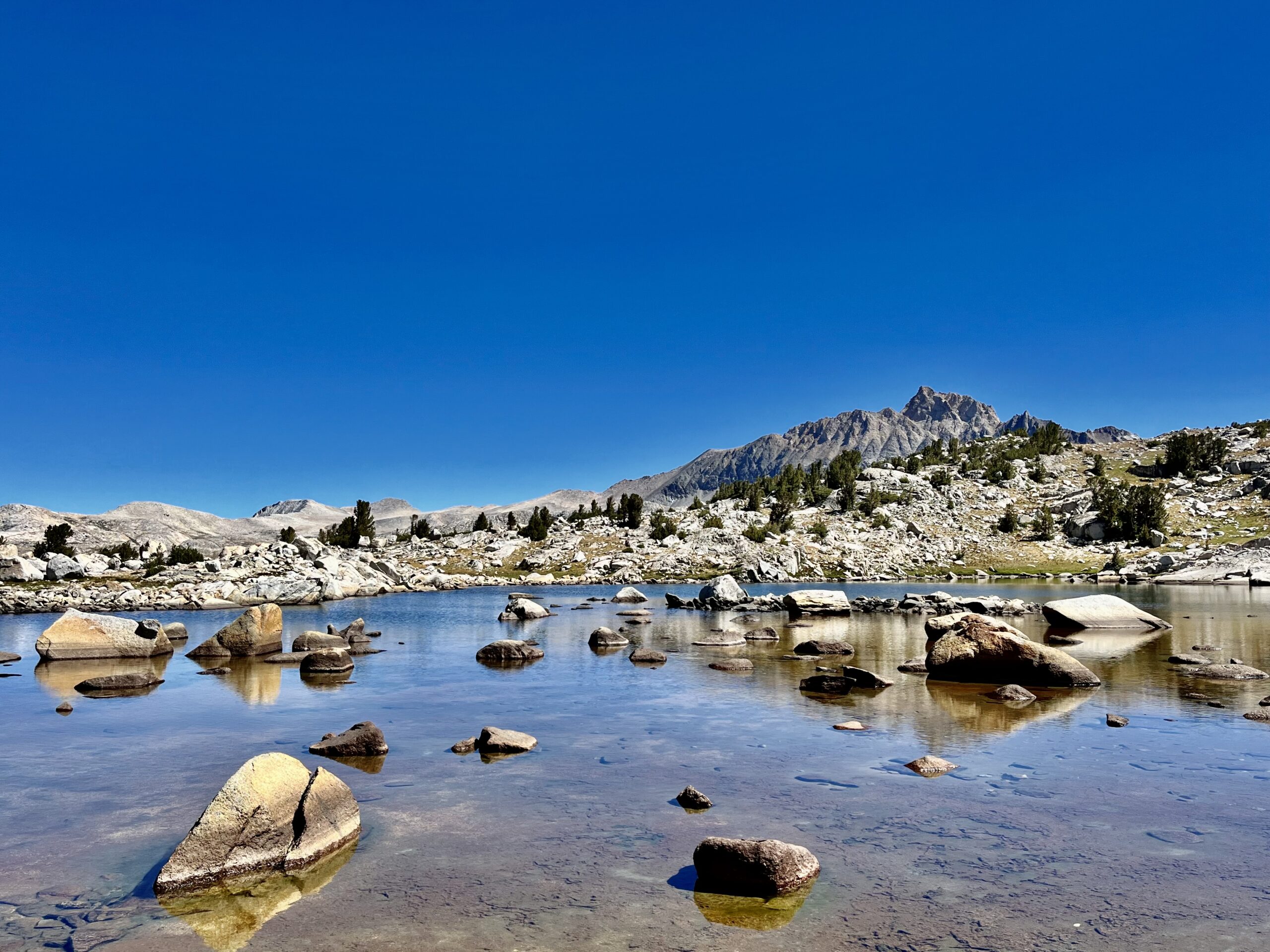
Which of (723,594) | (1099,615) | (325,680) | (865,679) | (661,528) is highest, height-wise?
(661,528)

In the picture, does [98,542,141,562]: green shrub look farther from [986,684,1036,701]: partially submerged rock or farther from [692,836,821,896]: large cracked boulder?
[692,836,821,896]: large cracked boulder

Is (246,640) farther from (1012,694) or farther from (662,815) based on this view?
(1012,694)

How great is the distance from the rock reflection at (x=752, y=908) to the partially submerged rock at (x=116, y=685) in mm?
25064

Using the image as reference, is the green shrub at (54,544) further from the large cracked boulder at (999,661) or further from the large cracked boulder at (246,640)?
the large cracked boulder at (999,661)

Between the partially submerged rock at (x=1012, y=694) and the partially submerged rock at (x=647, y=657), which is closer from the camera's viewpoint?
the partially submerged rock at (x=1012, y=694)

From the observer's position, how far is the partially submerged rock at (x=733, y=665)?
30797 millimetres

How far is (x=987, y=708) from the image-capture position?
2283 centimetres

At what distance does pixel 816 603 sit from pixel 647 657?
26160 mm

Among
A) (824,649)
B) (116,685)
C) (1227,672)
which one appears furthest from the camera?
(824,649)

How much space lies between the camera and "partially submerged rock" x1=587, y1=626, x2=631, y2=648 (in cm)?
3950

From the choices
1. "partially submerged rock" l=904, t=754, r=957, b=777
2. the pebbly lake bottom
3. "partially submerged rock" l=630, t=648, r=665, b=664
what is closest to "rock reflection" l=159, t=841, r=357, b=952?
the pebbly lake bottom

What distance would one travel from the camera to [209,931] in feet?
30.2

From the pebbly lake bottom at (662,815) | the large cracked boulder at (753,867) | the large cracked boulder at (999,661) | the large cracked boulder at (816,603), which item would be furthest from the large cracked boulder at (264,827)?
the large cracked boulder at (816,603)

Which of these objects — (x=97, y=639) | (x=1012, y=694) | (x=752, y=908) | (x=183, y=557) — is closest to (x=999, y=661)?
(x=1012, y=694)
